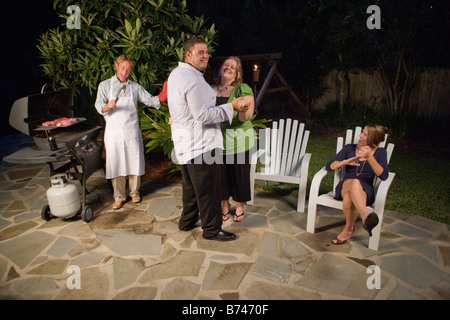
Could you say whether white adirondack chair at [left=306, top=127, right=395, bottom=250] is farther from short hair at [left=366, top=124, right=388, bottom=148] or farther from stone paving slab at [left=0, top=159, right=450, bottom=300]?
short hair at [left=366, top=124, right=388, bottom=148]

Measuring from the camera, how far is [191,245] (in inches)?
133

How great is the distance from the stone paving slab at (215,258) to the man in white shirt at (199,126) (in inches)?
20.0

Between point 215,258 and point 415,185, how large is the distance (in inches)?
142

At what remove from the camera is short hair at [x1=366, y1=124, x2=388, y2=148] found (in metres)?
3.18

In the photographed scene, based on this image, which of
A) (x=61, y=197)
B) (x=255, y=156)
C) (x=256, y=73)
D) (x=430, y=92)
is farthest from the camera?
(x=430, y=92)

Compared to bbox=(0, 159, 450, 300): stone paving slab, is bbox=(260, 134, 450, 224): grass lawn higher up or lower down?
higher up

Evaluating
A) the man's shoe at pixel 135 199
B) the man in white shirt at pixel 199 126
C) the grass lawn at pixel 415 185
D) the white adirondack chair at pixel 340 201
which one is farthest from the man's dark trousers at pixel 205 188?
the grass lawn at pixel 415 185

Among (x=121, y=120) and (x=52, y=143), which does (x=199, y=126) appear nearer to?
(x=121, y=120)

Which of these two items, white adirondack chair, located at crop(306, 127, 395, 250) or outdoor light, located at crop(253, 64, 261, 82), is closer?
white adirondack chair, located at crop(306, 127, 395, 250)

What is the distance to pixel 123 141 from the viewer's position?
13.2 ft

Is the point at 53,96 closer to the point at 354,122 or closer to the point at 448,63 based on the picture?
the point at 354,122

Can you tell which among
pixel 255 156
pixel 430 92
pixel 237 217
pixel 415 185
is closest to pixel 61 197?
pixel 237 217

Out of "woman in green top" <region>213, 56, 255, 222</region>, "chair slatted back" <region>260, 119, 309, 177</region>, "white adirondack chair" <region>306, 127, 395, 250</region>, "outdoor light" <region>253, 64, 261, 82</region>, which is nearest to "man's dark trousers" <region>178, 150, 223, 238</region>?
"woman in green top" <region>213, 56, 255, 222</region>

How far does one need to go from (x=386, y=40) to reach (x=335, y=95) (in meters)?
2.32
